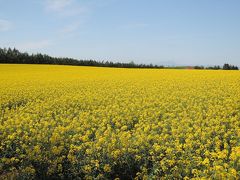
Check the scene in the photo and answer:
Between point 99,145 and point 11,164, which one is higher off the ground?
point 99,145

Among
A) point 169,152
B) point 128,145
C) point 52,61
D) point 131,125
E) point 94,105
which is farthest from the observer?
point 52,61

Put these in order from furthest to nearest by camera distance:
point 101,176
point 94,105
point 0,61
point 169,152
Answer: point 0,61 < point 94,105 < point 169,152 < point 101,176

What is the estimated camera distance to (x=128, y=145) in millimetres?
8141

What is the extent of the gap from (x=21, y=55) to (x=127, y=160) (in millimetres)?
58885

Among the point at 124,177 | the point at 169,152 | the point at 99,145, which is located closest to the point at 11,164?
the point at 99,145

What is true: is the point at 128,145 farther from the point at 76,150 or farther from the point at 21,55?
the point at 21,55

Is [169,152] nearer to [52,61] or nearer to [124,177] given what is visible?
[124,177]

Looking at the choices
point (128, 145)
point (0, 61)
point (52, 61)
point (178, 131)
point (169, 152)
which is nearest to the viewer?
point (169, 152)

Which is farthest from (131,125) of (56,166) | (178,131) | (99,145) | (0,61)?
(0,61)

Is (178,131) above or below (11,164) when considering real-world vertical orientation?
above

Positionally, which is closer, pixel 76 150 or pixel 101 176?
pixel 101 176

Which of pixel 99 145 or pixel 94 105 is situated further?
pixel 94 105

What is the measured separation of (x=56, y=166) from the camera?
7.83 m

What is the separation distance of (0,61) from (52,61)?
9.68 meters
